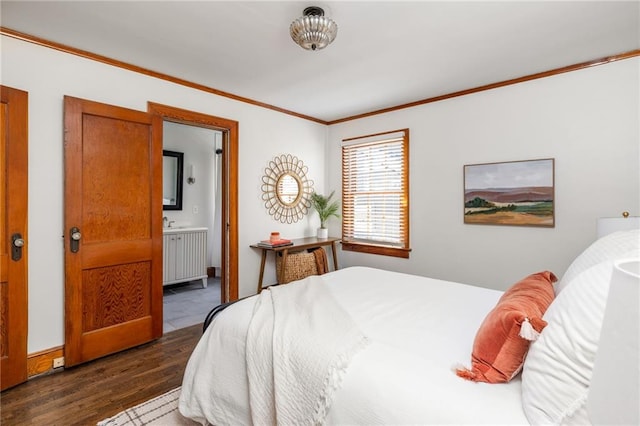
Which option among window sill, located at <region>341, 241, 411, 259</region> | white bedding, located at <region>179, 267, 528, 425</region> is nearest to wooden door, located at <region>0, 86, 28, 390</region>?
white bedding, located at <region>179, 267, 528, 425</region>

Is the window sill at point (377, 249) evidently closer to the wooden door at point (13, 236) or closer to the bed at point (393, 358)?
the bed at point (393, 358)

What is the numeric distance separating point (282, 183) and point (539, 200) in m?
2.84

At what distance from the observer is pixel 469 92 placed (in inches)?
135

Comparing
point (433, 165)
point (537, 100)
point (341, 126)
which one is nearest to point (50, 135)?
point (341, 126)

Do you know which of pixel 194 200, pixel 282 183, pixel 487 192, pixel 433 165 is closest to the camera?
pixel 487 192

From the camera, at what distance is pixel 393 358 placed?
124cm

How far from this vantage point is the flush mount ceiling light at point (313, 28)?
1978mm

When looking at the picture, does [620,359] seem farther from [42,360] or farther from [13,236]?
[42,360]

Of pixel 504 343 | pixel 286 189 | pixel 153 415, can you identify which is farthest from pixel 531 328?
pixel 286 189

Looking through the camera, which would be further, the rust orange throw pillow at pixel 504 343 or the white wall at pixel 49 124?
the white wall at pixel 49 124

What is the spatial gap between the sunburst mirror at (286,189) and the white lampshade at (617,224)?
3166mm

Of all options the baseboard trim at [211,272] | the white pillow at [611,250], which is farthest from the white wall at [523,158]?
the baseboard trim at [211,272]

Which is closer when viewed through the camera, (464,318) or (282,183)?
(464,318)

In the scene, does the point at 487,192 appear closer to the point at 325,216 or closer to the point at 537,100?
the point at 537,100
